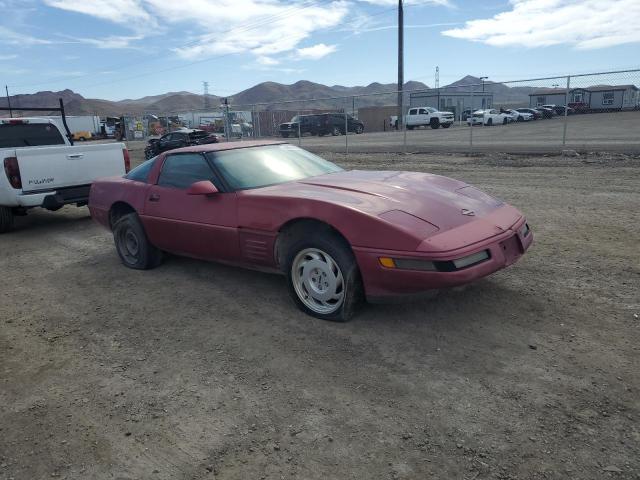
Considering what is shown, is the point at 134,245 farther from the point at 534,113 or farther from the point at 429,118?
Result: the point at 534,113

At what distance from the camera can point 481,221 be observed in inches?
148

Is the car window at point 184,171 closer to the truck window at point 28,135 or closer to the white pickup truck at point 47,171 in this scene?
the white pickup truck at point 47,171

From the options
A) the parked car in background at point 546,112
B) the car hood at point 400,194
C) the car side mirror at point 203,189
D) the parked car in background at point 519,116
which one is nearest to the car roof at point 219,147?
the car side mirror at point 203,189

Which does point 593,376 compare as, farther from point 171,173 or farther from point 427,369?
point 171,173

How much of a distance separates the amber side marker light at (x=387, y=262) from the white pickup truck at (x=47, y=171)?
19.5 feet

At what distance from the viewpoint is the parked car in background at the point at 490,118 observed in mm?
37625

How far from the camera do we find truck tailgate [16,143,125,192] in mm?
7293

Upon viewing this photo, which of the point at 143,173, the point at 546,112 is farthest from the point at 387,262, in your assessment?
the point at 546,112

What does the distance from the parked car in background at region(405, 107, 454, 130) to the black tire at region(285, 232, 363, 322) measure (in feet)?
112

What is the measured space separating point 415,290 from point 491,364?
2.16 feet

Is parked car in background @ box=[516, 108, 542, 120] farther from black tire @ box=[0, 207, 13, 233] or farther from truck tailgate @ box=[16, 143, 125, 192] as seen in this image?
black tire @ box=[0, 207, 13, 233]

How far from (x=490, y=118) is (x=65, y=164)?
37599 mm

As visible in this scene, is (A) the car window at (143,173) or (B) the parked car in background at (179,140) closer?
(A) the car window at (143,173)

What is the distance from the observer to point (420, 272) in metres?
3.32
